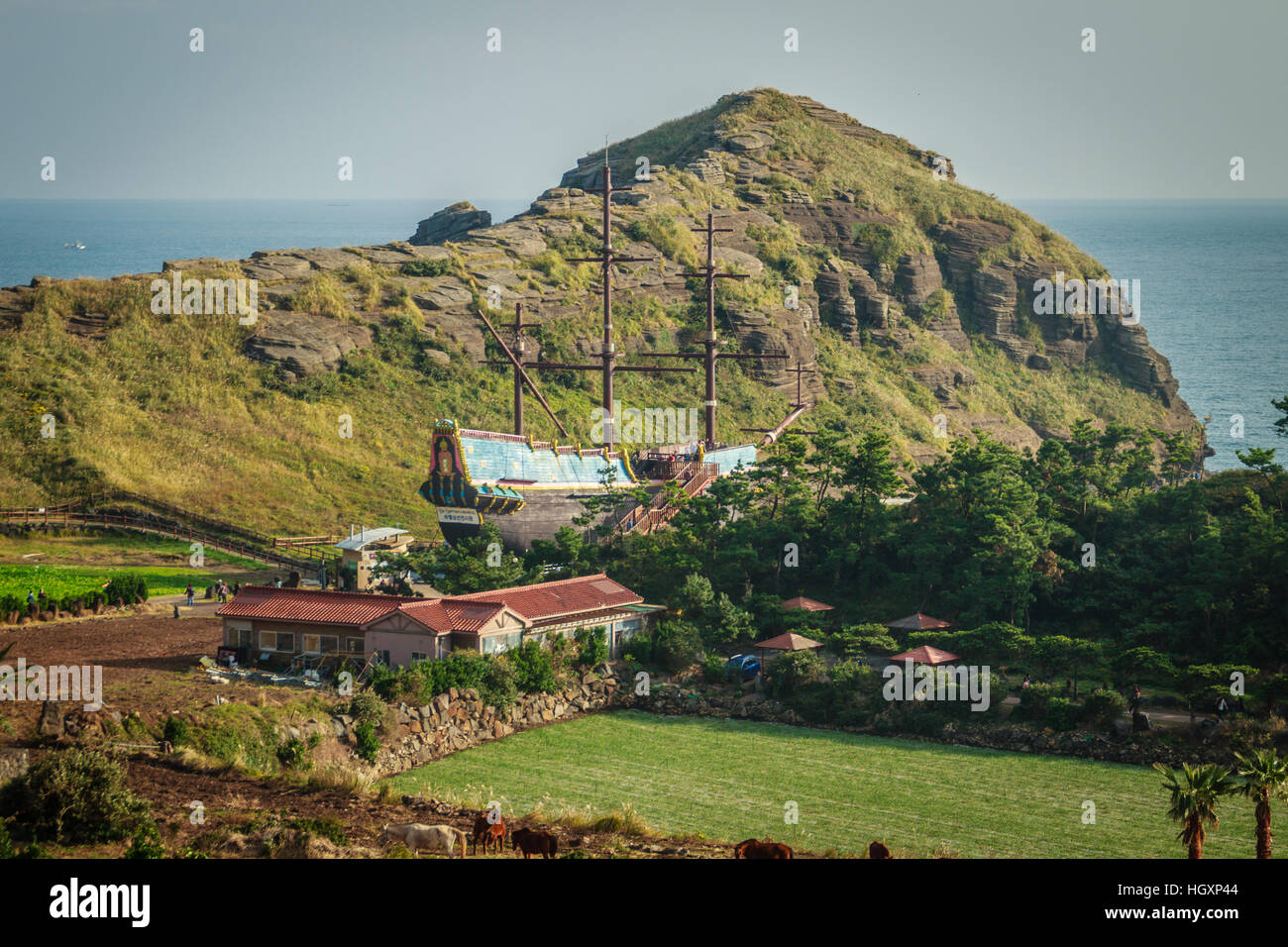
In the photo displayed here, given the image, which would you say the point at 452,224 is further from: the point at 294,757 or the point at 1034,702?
the point at 294,757

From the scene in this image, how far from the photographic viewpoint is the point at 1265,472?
4700 centimetres

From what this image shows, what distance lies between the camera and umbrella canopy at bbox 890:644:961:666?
38.0 metres

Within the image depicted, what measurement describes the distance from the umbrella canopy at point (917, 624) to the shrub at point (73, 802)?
23486 mm

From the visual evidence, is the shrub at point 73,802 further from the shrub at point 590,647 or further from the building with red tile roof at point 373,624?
the shrub at point 590,647

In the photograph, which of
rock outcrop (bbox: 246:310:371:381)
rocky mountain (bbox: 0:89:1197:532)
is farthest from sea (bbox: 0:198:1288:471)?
rock outcrop (bbox: 246:310:371:381)

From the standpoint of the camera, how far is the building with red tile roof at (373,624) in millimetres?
36906

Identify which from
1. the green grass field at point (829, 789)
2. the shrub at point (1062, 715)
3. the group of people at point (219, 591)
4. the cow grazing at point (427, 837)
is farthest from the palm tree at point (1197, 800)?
the group of people at point (219, 591)

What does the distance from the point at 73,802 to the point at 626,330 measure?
60134 mm

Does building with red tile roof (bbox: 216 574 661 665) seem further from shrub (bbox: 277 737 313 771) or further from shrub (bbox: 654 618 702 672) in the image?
shrub (bbox: 277 737 313 771)

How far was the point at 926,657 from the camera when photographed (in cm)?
3809

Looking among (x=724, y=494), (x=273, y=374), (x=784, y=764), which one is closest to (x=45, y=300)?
(x=273, y=374)

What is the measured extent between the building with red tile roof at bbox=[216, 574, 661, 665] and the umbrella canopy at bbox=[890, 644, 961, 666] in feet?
30.4

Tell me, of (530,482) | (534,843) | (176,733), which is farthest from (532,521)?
(534,843)

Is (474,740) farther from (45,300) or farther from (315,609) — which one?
(45,300)
